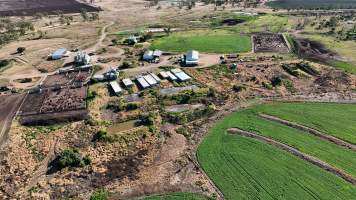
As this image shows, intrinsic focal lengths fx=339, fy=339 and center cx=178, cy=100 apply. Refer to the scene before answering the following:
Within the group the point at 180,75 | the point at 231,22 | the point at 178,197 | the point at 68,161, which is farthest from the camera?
the point at 231,22

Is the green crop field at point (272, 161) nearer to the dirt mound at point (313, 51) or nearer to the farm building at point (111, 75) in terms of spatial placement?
the dirt mound at point (313, 51)


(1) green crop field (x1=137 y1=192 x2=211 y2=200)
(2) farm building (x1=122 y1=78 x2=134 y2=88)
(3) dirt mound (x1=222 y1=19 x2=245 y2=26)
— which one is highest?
(3) dirt mound (x1=222 y1=19 x2=245 y2=26)

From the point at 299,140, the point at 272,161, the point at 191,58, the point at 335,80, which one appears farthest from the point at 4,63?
the point at 335,80

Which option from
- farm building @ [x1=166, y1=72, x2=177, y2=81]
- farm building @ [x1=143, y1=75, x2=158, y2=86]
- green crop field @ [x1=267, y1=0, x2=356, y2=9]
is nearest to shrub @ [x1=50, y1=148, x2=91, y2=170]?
farm building @ [x1=143, y1=75, x2=158, y2=86]

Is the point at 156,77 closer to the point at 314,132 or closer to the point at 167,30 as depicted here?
the point at 314,132

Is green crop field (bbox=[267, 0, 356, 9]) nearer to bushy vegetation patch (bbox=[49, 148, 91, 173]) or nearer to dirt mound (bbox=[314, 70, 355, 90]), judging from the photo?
dirt mound (bbox=[314, 70, 355, 90])

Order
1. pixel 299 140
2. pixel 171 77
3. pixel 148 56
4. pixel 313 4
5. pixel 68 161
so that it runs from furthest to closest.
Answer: pixel 313 4 → pixel 148 56 → pixel 171 77 → pixel 299 140 → pixel 68 161
